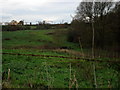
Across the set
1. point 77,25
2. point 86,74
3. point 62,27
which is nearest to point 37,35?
point 62,27

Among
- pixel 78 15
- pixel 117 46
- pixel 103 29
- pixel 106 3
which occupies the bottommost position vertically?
pixel 117 46

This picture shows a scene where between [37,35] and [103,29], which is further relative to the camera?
[37,35]

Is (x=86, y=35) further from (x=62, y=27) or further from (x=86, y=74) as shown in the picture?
(x=86, y=74)

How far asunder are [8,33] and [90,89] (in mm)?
38578

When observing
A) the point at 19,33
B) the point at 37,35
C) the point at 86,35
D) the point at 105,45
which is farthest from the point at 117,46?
the point at 19,33

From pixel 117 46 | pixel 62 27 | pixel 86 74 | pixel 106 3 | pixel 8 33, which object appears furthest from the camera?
pixel 8 33

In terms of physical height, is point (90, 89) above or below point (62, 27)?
below

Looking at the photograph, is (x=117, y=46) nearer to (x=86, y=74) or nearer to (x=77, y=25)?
(x=77, y=25)

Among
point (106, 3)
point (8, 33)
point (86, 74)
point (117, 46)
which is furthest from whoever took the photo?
point (8, 33)

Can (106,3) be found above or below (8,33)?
above

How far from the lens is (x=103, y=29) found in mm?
28359

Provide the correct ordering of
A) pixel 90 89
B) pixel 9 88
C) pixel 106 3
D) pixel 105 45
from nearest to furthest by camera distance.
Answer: pixel 9 88
pixel 90 89
pixel 105 45
pixel 106 3

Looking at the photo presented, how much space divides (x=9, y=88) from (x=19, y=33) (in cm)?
3955

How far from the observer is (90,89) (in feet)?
16.2
